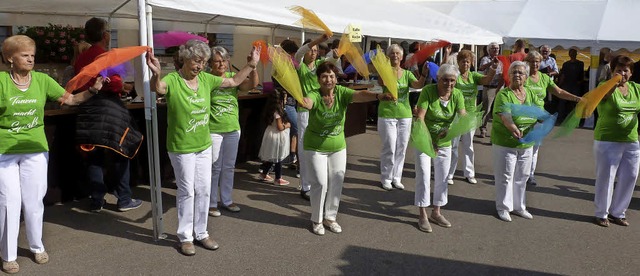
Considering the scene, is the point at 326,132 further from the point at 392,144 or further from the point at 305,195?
the point at 392,144

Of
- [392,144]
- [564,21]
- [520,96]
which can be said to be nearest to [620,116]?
[520,96]

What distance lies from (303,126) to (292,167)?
64.0 inches

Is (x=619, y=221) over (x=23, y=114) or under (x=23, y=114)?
under

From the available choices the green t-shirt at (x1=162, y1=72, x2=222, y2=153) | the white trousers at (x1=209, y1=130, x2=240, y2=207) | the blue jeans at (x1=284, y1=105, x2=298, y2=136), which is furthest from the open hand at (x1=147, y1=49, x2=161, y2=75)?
the blue jeans at (x1=284, y1=105, x2=298, y2=136)

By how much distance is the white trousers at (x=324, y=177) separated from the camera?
16.6 feet

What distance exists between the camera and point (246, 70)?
4.86m

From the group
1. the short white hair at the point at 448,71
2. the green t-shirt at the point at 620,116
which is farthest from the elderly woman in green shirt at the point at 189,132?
the green t-shirt at the point at 620,116

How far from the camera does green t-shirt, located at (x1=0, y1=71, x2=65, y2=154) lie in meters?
3.96

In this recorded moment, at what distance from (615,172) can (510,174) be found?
3.54 ft

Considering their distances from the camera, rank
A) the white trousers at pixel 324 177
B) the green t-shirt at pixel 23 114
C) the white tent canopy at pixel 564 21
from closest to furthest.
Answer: the green t-shirt at pixel 23 114 → the white trousers at pixel 324 177 → the white tent canopy at pixel 564 21

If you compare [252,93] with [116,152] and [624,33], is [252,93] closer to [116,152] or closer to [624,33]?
[116,152]

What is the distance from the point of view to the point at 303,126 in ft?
21.2

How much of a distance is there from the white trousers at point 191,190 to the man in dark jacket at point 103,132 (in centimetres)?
115

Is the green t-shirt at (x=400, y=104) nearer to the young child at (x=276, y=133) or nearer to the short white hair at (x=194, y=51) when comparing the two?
the young child at (x=276, y=133)
